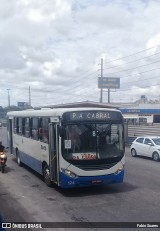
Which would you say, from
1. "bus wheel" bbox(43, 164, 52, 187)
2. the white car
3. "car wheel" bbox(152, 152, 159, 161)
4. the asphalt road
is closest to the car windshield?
the white car

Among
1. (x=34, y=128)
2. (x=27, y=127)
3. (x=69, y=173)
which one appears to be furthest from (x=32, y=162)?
(x=69, y=173)

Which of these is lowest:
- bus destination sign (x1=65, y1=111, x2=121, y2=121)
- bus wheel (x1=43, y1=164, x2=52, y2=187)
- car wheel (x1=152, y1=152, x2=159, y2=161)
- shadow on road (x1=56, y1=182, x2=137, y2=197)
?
car wheel (x1=152, y1=152, x2=159, y2=161)

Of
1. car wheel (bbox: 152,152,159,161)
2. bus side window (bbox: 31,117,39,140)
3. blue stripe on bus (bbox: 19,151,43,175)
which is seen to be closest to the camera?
blue stripe on bus (bbox: 19,151,43,175)

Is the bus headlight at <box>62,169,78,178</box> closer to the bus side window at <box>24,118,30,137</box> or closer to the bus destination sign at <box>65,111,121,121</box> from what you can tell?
the bus destination sign at <box>65,111,121,121</box>

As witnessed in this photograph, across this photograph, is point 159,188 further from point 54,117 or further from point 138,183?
point 54,117

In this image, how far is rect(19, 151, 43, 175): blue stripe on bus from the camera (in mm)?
14461

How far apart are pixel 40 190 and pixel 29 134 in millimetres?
4200

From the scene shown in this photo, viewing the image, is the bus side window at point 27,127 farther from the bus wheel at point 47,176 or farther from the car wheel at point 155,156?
the car wheel at point 155,156

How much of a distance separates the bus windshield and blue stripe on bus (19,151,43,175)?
3.01 m

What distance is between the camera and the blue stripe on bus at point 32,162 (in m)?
14.5

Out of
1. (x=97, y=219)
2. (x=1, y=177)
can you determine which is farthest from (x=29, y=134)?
(x=97, y=219)

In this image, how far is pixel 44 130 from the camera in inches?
543

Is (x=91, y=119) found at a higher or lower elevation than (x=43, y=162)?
higher

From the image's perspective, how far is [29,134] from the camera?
1641 cm
